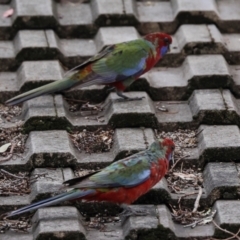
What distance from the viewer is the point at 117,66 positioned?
557 cm

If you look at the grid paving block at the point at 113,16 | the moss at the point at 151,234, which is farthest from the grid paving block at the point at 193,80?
the moss at the point at 151,234

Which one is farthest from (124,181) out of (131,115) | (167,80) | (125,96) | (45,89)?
(167,80)

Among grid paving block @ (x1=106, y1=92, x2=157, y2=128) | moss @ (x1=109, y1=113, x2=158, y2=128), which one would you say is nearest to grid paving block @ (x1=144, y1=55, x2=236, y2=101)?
grid paving block @ (x1=106, y1=92, x2=157, y2=128)

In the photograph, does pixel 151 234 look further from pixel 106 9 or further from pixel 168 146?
pixel 106 9

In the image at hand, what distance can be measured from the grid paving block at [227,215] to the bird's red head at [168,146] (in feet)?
1.38

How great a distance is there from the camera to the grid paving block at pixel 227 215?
413 centimetres

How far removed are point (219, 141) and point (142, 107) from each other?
19.6 inches

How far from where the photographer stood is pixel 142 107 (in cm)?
500

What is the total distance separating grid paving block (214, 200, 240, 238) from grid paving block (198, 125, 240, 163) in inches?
14.3

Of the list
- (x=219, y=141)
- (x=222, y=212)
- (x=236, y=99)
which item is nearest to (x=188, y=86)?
(x=236, y=99)

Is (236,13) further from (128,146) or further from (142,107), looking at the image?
(128,146)

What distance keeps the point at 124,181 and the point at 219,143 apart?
1.82 feet

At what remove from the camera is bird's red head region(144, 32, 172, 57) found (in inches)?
214

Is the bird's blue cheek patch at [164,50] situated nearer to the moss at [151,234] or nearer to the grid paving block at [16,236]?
the moss at [151,234]
